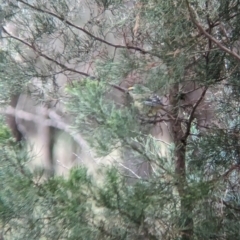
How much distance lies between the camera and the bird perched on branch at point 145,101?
0.85 meters

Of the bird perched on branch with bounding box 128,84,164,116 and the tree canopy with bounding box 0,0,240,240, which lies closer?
the tree canopy with bounding box 0,0,240,240

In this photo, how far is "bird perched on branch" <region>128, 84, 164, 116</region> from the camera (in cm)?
85

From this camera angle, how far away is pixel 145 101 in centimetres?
87

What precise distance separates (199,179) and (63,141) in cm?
121

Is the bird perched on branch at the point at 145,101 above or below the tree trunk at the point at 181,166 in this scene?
above

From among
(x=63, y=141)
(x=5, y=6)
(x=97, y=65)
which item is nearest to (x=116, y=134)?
(x=97, y=65)

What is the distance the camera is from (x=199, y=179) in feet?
2.65

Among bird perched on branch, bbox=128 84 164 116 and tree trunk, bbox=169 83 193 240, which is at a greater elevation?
bird perched on branch, bbox=128 84 164 116

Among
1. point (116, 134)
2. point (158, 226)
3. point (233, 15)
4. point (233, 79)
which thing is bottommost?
point (158, 226)

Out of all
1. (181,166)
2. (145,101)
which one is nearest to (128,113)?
(145,101)

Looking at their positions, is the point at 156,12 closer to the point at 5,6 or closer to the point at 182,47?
the point at 182,47

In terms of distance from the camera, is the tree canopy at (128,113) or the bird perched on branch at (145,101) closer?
the tree canopy at (128,113)

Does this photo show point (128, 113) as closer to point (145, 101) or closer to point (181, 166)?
point (145, 101)

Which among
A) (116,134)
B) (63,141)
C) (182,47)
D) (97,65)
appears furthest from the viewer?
(63,141)
